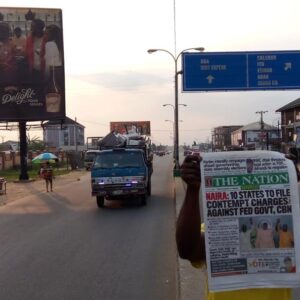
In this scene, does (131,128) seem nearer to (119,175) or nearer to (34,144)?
(119,175)

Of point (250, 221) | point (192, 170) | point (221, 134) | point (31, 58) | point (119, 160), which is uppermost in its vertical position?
point (31, 58)

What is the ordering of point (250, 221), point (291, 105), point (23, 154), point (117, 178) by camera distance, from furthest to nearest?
point (291, 105)
point (23, 154)
point (117, 178)
point (250, 221)

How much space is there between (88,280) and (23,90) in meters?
30.5

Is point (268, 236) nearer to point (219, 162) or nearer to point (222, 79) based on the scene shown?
point (219, 162)

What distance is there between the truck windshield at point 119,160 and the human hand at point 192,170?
1696 cm

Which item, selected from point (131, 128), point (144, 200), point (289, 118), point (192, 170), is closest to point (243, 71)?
point (144, 200)

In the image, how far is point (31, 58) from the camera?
3709cm

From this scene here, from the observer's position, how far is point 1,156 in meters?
62.5

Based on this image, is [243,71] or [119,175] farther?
[243,71]

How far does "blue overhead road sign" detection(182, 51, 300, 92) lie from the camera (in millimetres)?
25062

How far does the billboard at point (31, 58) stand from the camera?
3694 centimetres

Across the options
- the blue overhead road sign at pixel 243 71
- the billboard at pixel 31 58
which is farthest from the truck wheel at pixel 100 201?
the billboard at pixel 31 58

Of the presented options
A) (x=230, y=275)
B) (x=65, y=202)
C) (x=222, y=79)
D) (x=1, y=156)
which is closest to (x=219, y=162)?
(x=230, y=275)

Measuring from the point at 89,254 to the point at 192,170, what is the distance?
7.72m
